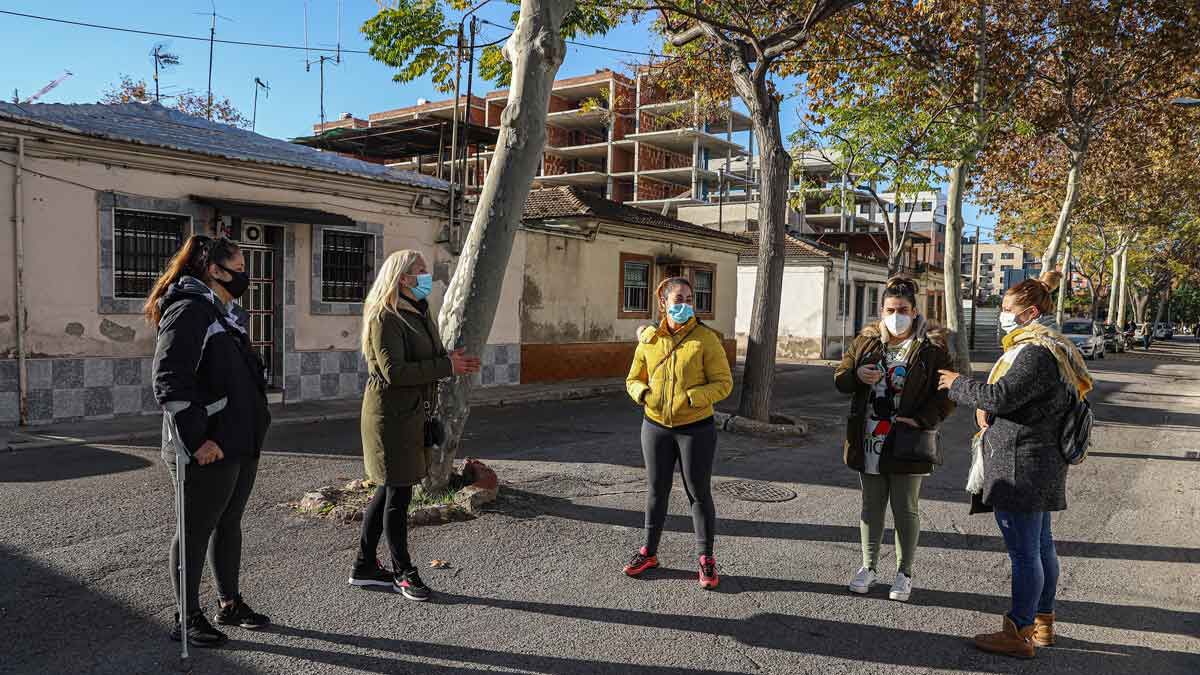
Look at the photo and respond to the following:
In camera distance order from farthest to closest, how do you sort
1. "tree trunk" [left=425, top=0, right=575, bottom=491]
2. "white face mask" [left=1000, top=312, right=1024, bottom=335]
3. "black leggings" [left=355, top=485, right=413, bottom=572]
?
"tree trunk" [left=425, top=0, right=575, bottom=491]
"black leggings" [left=355, top=485, right=413, bottom=572]
"white face mask" [left=1000, top=312, right=1024, bottom=335]

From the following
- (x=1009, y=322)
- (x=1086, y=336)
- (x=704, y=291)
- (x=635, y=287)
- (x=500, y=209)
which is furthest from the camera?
(x=1086, y=336)

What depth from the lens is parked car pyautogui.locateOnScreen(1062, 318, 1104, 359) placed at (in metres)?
30.2

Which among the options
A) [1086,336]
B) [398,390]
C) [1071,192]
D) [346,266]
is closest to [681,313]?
[398,390]

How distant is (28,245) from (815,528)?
31.4ft

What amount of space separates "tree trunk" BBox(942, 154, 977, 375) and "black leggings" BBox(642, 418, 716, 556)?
12264 mm

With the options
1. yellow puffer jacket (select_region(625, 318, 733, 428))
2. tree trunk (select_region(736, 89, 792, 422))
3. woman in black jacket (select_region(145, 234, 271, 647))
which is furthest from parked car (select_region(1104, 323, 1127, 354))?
woman in black jacket (select_region(145, 234, 271, 647))

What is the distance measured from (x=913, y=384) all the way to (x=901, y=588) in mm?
1144

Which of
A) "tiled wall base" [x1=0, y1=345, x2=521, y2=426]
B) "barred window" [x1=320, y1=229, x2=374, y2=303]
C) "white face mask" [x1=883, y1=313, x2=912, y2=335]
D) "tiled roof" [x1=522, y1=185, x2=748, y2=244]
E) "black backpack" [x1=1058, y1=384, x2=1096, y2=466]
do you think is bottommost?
"tiled wall base" [x1=0, y1=345, x2=521, y2=426]

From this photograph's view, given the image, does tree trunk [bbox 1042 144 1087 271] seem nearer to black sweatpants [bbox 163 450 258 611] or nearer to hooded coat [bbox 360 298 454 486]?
hooded coat [bbox 360 298 454 486]

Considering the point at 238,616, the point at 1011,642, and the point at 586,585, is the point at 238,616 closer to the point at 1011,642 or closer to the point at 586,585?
the point at 586,585

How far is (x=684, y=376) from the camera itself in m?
4.51

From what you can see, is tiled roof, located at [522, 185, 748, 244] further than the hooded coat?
Yes

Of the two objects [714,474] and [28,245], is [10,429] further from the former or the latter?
[714,474]

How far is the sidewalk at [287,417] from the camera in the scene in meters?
8.86
